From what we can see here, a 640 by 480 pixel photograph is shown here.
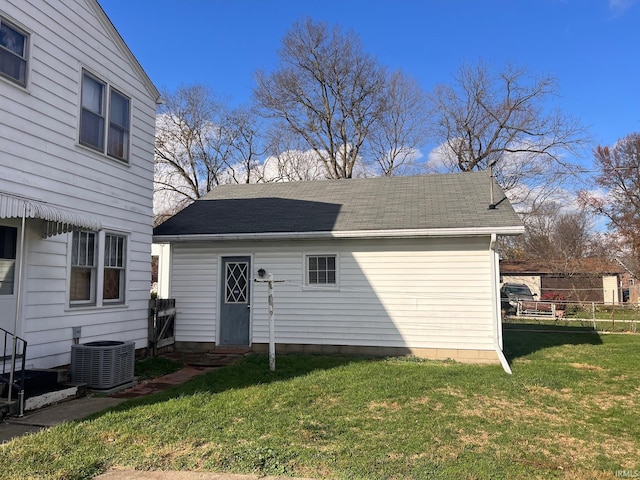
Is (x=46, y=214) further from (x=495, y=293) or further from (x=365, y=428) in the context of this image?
(x=495, y=293)

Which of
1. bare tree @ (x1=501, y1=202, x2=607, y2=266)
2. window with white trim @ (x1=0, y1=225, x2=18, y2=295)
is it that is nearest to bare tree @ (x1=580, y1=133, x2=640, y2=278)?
bare tree @ (x1=501, y1=202, x2=607, y2=266)

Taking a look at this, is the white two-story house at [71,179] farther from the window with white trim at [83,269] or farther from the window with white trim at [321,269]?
the window with white trim at [321,269]

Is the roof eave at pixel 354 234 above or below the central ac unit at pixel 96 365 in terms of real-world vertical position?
above

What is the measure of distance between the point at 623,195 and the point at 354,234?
2668 centimetres

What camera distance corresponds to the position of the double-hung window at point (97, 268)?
7.41m

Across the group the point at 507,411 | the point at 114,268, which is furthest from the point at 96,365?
the point at 507,411

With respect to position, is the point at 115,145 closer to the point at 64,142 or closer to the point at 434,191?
the point at 64,142

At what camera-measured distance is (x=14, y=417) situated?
5.14 meters

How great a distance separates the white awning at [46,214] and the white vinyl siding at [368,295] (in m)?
4.21

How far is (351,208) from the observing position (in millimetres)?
10836

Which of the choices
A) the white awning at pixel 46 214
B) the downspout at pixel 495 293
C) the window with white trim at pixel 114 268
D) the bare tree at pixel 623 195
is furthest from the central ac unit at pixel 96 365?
the bare tree at pixel 623 195

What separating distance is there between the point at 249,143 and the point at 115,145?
2337 centimetres

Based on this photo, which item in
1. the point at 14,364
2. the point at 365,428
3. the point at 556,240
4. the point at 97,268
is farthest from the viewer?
the point at 556,240

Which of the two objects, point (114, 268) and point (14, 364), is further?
point (114, 268)
